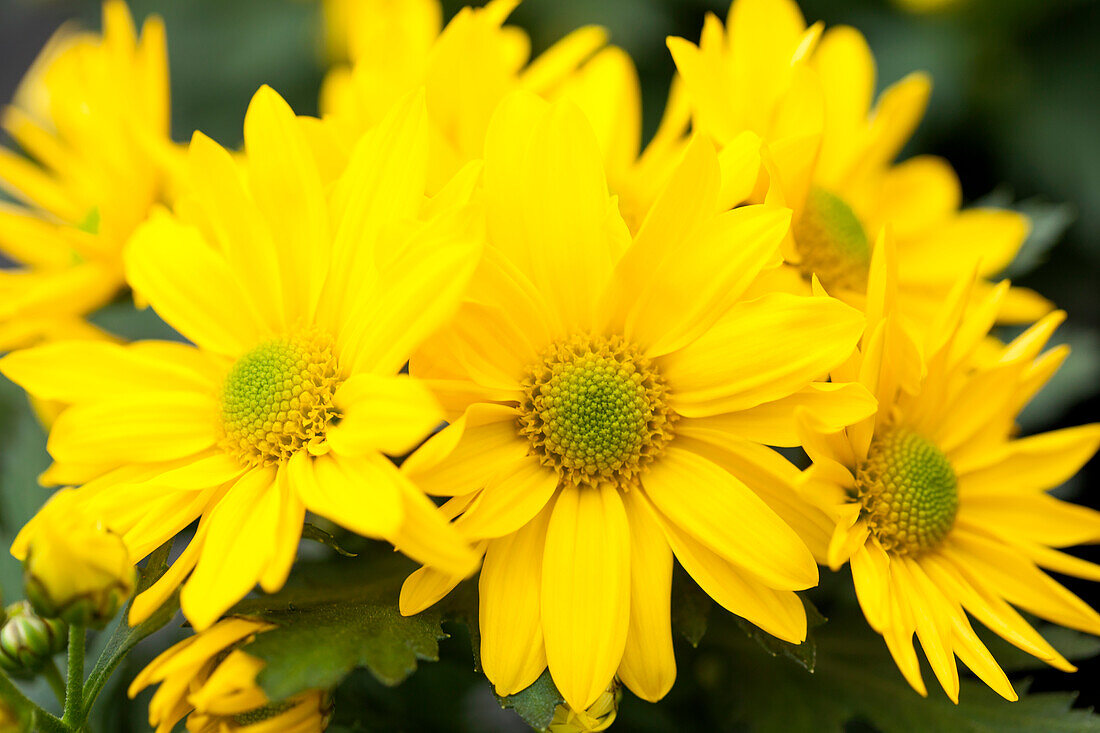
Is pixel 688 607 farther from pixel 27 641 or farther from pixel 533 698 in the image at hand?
pixel 27 641

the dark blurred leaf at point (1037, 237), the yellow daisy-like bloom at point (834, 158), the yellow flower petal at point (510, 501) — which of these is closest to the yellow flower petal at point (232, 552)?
the yellow flower petal at point (510, 501)

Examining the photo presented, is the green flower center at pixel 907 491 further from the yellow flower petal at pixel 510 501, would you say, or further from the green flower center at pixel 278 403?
the green flower center at pixel 278 403

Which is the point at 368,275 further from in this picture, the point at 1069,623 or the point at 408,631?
the point at 1069,623

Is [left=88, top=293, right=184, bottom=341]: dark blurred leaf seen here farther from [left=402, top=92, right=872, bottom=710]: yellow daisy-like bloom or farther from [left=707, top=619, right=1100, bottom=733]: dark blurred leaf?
[left=707, top=619, right=1100, bottom=733]: dark blurred leaf

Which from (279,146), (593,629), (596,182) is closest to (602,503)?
(593,629)

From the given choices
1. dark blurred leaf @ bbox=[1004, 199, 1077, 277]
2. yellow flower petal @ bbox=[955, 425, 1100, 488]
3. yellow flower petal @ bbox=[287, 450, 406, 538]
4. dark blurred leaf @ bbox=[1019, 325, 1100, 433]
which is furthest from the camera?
dark blurred leaf @ bbox=[1019, 325, 1100, 433]

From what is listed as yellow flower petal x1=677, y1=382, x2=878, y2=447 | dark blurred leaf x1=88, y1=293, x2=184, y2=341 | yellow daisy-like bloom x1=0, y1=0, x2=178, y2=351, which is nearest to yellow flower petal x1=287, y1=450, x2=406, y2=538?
yellow flower petal x1=677, y1=382, x2=878, y2=447
